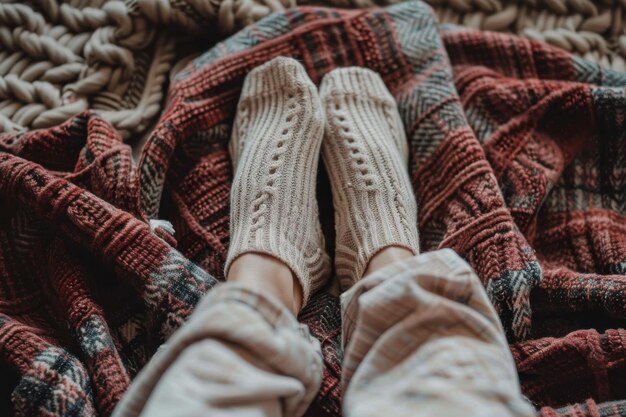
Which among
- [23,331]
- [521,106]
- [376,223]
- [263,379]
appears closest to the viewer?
[263,379]

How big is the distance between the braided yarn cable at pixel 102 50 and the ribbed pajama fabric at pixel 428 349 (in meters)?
0.51

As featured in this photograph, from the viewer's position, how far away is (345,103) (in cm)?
87

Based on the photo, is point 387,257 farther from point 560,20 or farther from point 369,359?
point 560,20

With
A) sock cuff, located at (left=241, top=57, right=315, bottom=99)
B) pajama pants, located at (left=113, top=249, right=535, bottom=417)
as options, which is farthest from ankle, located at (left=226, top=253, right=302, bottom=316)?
sock cuff, located at (left=241, top=57, right=315, bottom=99)

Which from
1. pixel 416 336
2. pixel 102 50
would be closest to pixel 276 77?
pixel 102 50

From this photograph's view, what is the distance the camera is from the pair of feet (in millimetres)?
694

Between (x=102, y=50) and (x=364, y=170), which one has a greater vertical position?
(x=102, y=50)

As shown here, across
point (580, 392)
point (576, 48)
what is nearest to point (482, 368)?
point (580, 392)

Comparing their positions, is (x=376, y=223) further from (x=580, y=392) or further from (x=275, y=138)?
(x=580, y=392)

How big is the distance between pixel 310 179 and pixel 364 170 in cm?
7

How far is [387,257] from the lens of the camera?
2.32 feet

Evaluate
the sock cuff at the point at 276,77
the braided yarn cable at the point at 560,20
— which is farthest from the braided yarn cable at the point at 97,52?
the braided yarn cable at the point at 560,20

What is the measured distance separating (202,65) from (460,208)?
390mm

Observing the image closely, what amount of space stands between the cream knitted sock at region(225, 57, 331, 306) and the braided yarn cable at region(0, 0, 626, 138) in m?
0.14
